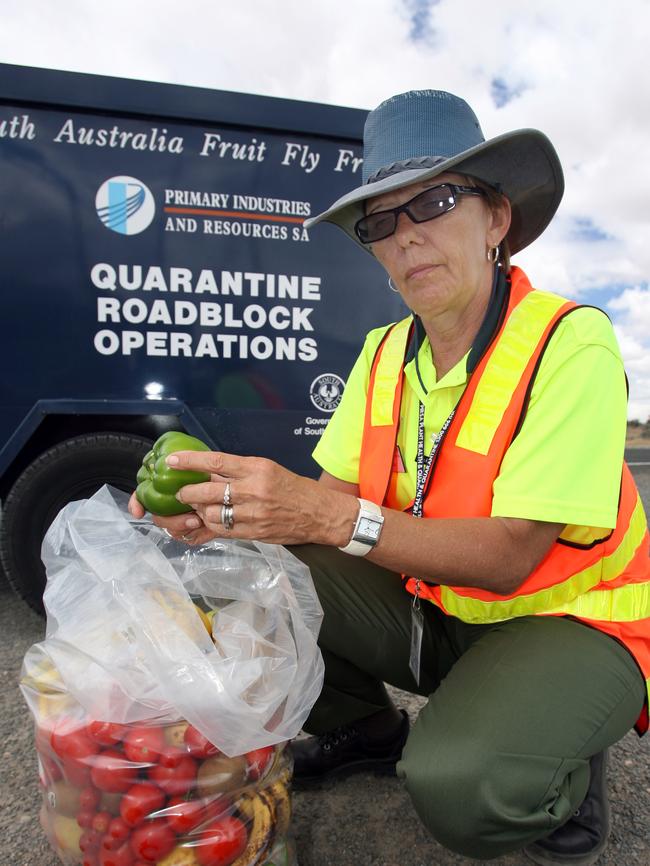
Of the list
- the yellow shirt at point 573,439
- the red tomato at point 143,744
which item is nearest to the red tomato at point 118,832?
the red tomato at point 143,744

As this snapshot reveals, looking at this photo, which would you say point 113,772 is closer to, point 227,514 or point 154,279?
point 227,514

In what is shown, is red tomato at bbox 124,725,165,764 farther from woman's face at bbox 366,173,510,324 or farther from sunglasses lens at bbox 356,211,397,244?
sunglasses lens at bbox 356,211,397,244

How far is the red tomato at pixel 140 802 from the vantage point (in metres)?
1.23

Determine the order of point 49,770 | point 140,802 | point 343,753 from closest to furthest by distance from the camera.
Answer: point 140,802 < point 49,770 < point 343,753

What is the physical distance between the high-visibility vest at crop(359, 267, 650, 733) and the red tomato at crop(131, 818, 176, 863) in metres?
0.84

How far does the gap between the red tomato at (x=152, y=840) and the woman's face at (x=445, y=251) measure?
1312mm

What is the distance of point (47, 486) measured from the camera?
2867mm

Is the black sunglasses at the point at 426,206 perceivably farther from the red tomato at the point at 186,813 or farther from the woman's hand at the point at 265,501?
→ the red tomato at the point at 186,813

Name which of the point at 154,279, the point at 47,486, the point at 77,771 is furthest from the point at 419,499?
the point at 47,486

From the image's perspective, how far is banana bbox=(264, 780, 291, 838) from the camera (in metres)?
1.40

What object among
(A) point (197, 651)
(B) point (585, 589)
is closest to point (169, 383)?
(A) point (197, 651)

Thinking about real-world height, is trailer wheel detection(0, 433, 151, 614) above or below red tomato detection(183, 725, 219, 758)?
above

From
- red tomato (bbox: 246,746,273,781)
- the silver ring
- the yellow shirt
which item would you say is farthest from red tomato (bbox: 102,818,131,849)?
the yellow shirt

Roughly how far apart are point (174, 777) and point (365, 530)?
60 cm
